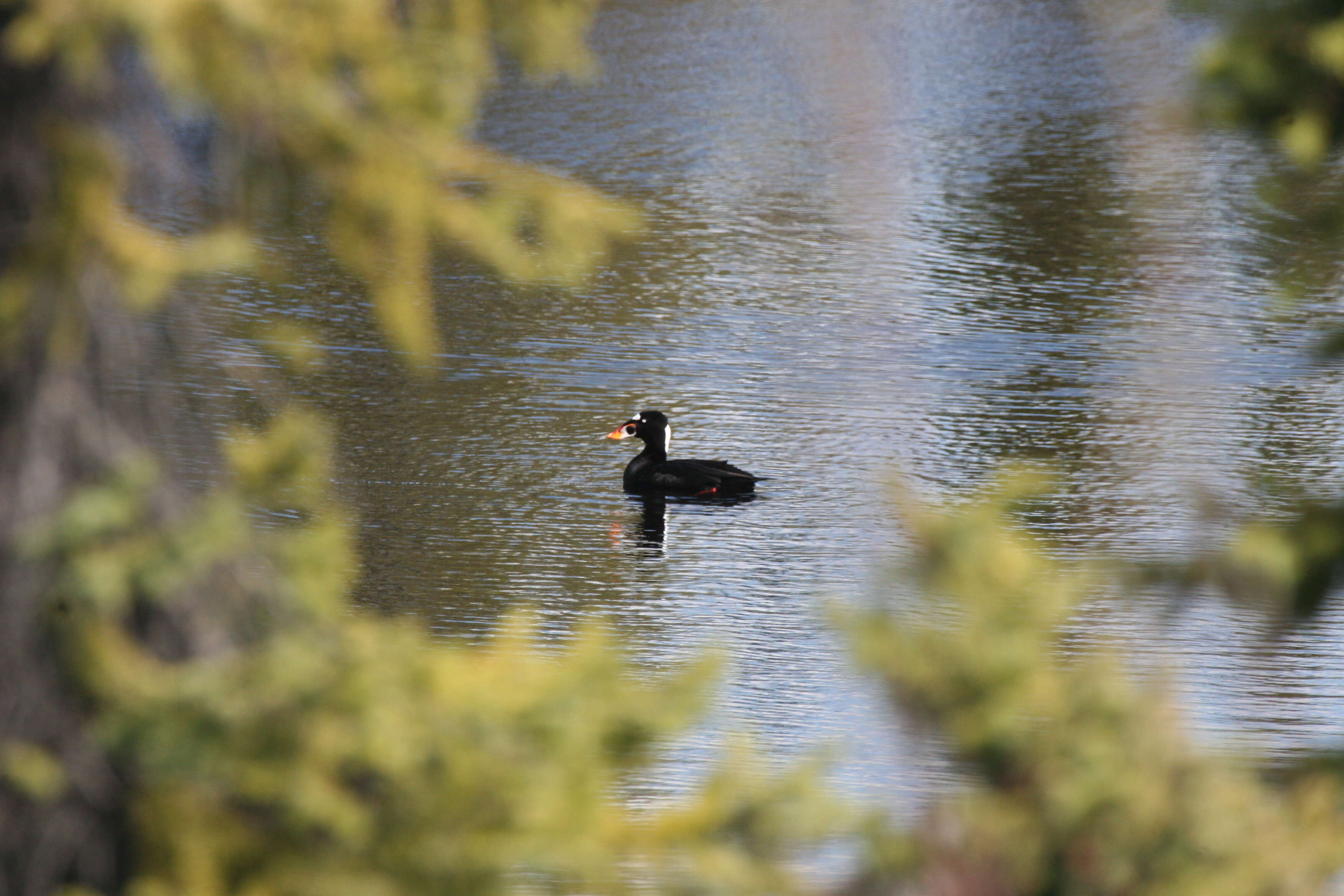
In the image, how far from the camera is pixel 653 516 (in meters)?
13.1

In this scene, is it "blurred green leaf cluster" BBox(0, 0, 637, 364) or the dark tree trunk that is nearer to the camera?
"blurred green leaf cluster" BBox(0, 0, 637, 364)

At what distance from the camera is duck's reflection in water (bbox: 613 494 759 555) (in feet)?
40.7

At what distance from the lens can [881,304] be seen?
18.4 metres

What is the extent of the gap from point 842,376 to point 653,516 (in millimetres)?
3773

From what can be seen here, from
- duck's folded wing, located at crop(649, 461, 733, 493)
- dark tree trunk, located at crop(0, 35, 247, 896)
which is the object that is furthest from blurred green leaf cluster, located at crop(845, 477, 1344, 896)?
duck's folded wing, located at crop(649, 461, 733, 493)

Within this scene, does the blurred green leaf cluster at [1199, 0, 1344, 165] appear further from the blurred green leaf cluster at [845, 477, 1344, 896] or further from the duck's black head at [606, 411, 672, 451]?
the duck's black head at [606, 411, 672, 451]

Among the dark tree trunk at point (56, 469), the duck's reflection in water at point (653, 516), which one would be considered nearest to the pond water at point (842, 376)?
the duck's reflection in water at point (653, 516)

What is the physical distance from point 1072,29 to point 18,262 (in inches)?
1195

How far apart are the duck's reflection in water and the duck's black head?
453mm

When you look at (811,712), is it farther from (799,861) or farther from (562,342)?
(562,342)

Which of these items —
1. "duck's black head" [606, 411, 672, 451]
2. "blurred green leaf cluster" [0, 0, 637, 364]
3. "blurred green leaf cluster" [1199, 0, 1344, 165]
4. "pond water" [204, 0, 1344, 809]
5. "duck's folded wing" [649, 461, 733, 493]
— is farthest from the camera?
"duck's black head" [606, 411, 672, 451]

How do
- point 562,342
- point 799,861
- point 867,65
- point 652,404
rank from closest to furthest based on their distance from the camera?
point 867,65
point 799,861
point 652,404
point 562,342

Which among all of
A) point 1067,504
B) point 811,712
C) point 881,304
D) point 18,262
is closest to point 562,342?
point 881,304

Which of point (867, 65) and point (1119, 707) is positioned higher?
point (867, 65)
